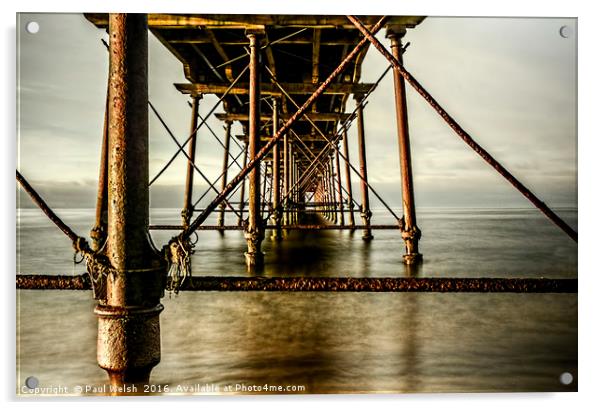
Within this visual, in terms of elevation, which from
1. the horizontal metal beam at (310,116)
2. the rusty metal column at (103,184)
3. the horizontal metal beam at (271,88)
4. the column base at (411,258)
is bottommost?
the column base at (411,258)

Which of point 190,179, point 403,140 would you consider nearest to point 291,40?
point 403,140

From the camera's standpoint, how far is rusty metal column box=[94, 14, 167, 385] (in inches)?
68.0

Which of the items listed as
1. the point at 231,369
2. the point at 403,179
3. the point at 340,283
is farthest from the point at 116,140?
the point at 403,179

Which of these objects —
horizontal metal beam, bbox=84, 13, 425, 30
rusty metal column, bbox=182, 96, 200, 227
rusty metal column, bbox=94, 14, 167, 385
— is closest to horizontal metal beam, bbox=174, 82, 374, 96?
rusty metal column, bbox=182, 96, 200, 227

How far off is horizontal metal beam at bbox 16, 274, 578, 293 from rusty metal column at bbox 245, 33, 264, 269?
271cm

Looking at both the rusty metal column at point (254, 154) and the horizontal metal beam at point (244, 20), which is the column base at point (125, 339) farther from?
the rusty metal column at point (254, 154)

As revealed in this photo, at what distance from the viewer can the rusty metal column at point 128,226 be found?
5.66ft

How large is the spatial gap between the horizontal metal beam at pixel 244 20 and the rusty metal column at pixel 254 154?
41 centimetres

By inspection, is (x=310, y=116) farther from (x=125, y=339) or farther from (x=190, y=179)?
(x=125, y=339)

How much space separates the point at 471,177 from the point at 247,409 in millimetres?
2363

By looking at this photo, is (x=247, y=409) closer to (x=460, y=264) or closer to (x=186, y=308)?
(x=186, y=308)

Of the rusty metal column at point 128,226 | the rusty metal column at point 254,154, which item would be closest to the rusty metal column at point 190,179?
the rusty metal column at point 254,154

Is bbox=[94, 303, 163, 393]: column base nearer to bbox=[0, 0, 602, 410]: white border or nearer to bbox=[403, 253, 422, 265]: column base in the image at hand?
bbox=[0, 0, 602, 410]: white border
